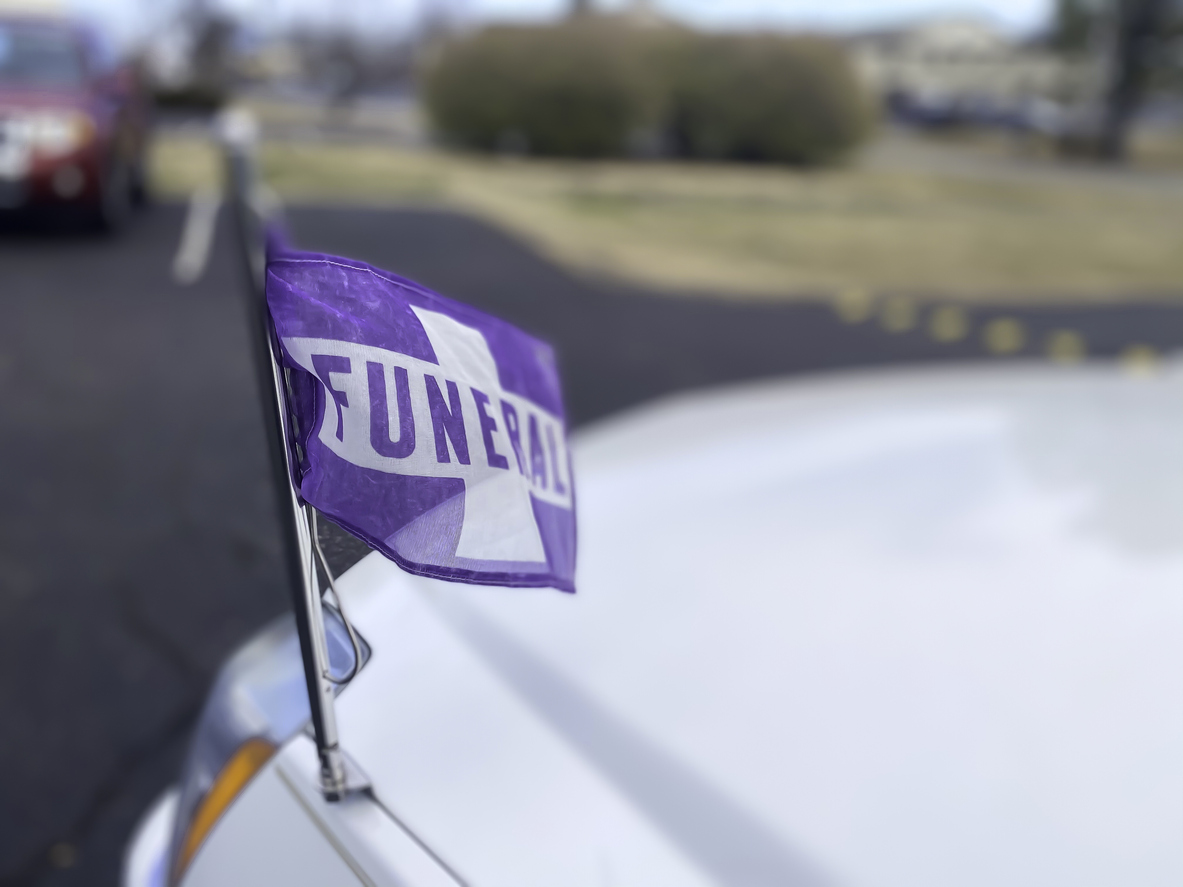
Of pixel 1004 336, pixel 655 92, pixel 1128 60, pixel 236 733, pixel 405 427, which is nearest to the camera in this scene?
pixel 405 427

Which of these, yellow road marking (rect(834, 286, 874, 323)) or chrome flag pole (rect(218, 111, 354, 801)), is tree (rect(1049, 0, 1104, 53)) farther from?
chrome flag pole (rect(218, 111, 354, 801))

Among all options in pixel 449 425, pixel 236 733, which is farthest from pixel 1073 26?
pixel 449 425

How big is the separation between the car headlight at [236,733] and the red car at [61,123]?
305 inches

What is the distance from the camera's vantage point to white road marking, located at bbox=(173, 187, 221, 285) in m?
8.12

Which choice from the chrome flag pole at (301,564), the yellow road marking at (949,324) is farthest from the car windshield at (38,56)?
the chrome flag pole at (301,564)

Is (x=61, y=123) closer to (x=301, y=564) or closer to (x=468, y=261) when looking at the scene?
(x=468, y=261)

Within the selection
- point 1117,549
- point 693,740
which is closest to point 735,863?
point 693,740

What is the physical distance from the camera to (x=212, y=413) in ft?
16.8

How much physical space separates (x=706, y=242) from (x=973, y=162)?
586 inches

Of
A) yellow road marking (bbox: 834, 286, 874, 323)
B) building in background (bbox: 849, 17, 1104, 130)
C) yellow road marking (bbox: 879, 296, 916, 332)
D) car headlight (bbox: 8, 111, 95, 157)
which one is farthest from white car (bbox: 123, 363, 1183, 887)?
building in background (bbox: 849, 17, 1104, 130)

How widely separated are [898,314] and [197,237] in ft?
20.7

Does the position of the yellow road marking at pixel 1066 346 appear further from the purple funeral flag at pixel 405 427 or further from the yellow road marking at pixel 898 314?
the purple funeral flag at pixel 405 427

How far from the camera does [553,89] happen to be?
17688 mm

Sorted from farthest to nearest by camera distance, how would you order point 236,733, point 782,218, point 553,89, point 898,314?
1. point 553,89
2. point 782,218
3. point 898,314
4. point 236,733
